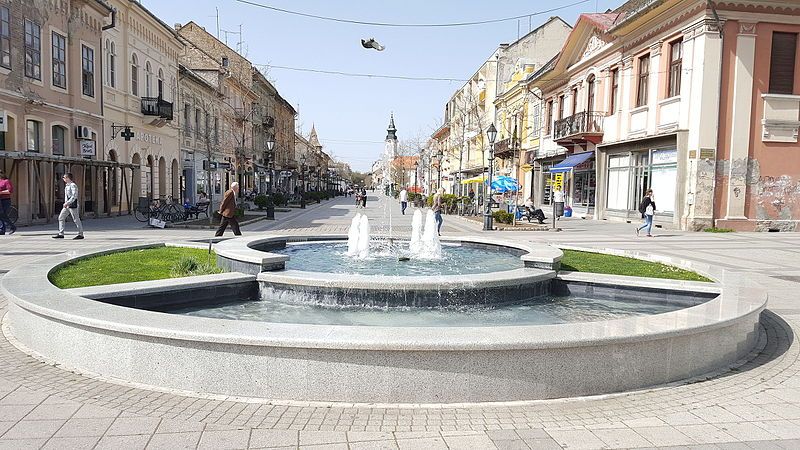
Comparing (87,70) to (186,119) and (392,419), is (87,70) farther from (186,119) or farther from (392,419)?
(392,419)

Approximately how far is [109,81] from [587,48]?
25.7 meters

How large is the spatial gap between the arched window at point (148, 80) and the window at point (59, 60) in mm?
8067

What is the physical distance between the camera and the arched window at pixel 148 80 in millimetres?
31031

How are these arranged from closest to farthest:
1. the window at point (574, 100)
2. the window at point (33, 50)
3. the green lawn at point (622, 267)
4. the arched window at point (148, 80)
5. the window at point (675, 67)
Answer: the green lawn at point (622, 267) → the window at point (33, 50) → the window at point (675, 67) → the arched window at point (148, 80) → the window at point (574, 100)

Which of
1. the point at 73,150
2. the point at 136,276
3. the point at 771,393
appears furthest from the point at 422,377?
the point at 73,150

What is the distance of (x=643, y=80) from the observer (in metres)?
25.7

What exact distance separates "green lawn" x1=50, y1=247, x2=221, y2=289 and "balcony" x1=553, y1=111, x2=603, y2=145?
24.2 meters

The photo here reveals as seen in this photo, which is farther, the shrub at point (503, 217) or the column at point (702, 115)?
the shrub at point (503, 217)

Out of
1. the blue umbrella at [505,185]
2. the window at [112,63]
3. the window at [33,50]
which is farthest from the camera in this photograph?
the blue umbrella at [505,185]

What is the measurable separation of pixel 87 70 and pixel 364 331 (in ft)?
83.9

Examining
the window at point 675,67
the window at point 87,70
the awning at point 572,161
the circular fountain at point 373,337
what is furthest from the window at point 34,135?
the window at point 675,67

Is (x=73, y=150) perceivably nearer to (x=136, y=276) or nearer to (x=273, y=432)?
(x=136, y=276)

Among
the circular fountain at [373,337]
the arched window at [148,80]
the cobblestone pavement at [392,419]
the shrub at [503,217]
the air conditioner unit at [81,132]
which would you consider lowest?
the cobblestone pavement at [392,419]

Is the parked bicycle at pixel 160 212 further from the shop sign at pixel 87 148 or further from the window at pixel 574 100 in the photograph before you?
the window at pixel 574 100
